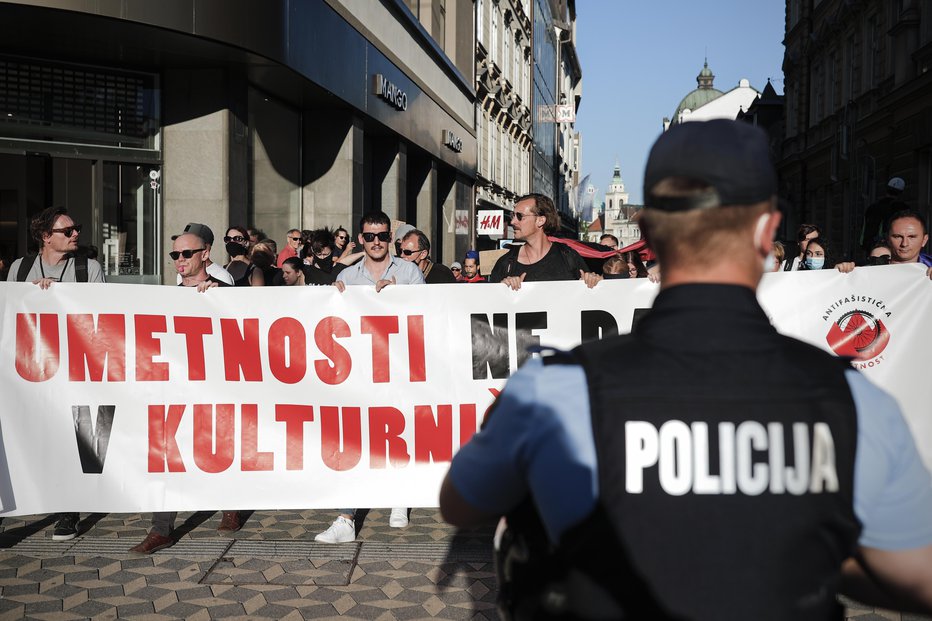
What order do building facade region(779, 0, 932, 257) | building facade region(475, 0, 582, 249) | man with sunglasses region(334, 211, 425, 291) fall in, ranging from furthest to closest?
building facade region(475, 0, 582, 249) → building facade region(779, 0, 932, 257) → man with sunglasses region(334, 211, 425, 291)

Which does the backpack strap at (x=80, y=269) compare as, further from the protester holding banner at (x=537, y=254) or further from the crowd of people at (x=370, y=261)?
the protester holding banner at (x=537, y=254)

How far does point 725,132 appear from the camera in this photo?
4.91 feet

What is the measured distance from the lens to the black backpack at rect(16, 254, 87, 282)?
6551 millimetres

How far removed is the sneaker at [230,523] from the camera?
20.1ft

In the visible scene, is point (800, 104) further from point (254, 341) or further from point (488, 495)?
point (488, 495)

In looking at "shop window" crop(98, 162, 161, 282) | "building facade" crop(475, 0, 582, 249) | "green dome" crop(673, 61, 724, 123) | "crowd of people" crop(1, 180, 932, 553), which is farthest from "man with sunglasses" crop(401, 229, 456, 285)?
"green dome" crop(673, 61, 724, 123)

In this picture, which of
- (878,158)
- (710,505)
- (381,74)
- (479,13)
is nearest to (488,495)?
(710,505)

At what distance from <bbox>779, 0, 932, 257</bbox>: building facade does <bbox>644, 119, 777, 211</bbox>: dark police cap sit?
16714mm

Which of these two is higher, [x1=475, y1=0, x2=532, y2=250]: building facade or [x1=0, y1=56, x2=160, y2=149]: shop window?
[x1=475, y1=0, x2=532, y2=250]: building facade

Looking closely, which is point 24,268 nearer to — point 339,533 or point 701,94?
point 339,533

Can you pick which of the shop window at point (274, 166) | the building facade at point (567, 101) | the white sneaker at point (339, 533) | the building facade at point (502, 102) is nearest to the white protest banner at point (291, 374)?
the white sneaker at point (339, 533)

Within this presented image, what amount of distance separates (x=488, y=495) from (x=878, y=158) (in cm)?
2710

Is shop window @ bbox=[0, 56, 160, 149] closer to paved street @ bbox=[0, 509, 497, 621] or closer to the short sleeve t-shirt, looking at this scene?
paved street @ bbox=[0, 509, 497, 621]

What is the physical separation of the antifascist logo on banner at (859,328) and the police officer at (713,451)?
4.63m
